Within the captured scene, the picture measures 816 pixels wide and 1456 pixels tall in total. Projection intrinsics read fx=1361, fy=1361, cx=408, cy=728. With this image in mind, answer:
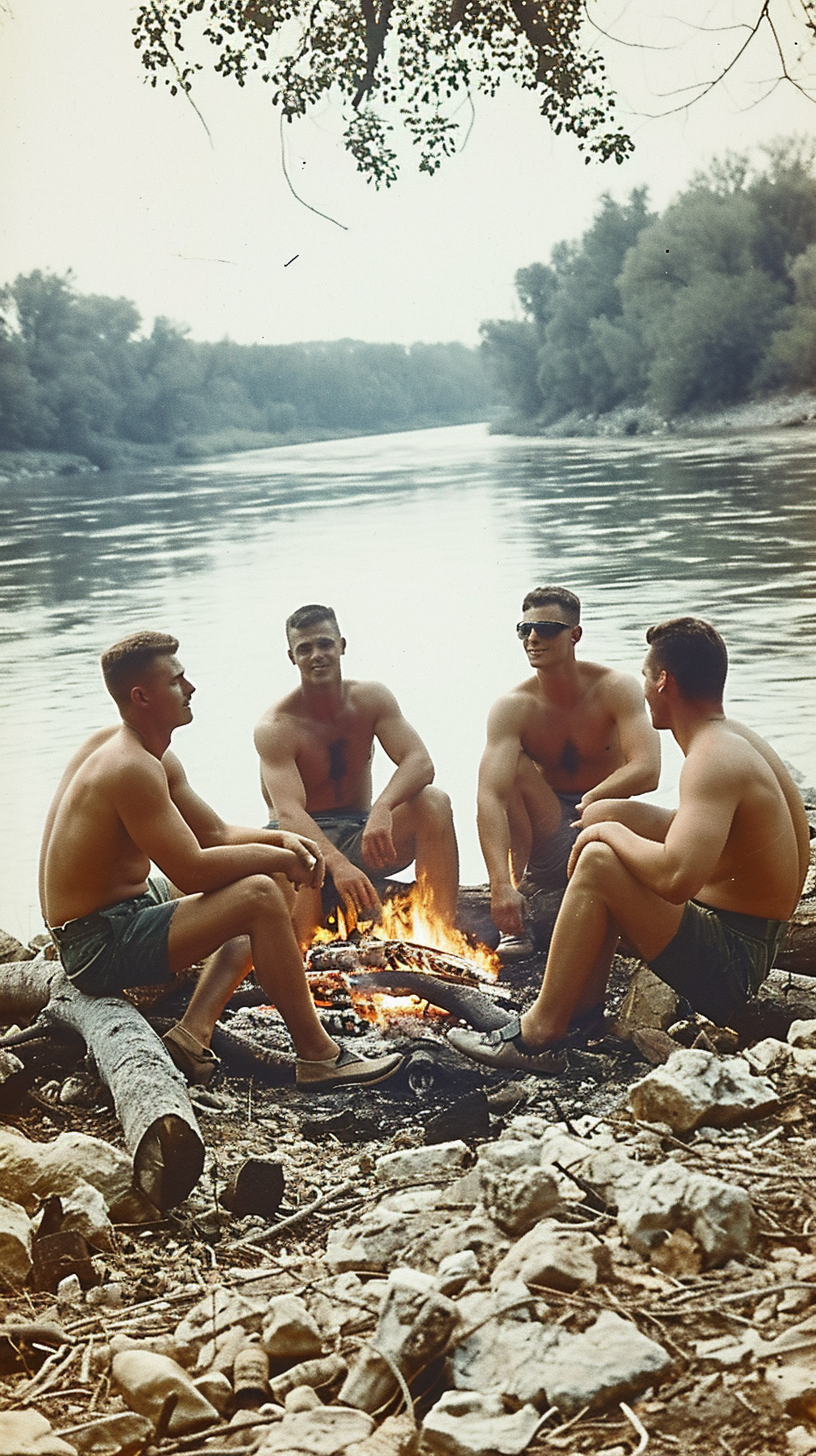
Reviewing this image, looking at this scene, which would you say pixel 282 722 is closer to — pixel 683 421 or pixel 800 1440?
pixel 683 421

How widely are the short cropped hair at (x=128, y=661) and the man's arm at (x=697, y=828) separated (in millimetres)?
1502

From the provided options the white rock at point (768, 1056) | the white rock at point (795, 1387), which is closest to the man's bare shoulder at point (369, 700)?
the white rock at point (768, 1056)

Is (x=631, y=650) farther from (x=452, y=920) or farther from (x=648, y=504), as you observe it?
(x=452, y=920)

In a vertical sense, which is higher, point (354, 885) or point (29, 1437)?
point (354, 885)

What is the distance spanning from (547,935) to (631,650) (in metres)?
1.33

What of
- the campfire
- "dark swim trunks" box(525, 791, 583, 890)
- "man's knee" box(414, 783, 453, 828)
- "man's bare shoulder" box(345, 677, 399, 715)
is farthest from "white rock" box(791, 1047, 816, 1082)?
"man's bare shoulder" box(345, 677, 399, 715)

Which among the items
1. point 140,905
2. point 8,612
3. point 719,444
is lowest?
point 140,905

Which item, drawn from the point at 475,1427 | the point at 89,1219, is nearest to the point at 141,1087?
the point at 89,1219

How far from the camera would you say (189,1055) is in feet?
13.2

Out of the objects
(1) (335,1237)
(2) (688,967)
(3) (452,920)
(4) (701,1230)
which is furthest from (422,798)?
(4) (701,1230)

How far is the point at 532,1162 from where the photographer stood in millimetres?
3029

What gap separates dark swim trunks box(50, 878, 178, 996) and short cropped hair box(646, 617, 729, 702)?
1585 mm

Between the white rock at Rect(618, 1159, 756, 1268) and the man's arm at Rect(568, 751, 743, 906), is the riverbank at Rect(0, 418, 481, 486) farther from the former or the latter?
the white rock at Rect(618, 1159, 756, 1268)

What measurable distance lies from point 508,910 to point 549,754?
60cm
